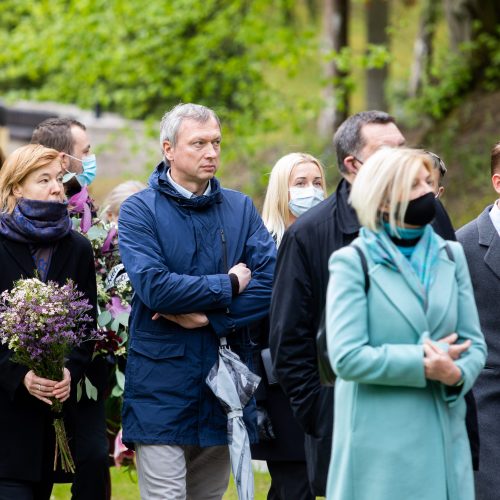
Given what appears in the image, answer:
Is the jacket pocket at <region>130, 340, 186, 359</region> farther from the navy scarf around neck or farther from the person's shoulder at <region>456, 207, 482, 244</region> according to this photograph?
the person's shoulder at <region>456, 207, 482, 244</region>

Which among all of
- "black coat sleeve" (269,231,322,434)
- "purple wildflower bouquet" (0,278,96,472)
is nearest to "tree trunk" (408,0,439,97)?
"purple wildflower bouquet" (0,278,96,472)

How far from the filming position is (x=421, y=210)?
4133 mm

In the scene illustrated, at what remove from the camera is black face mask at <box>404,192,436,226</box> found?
163 inches

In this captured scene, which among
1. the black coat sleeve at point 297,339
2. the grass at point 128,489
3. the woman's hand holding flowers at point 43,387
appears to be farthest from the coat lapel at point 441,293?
the grass at point 128,489

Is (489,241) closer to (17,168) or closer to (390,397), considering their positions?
(390,397)

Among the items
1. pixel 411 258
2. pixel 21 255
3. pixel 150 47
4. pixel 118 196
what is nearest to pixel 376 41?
pixel 150 47

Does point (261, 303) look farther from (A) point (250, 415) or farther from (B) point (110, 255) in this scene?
(B) point (110, 255)

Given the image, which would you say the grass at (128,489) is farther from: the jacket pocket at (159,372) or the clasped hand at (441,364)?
the clasped hand at (441,364)

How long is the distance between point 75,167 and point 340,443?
3.26 m

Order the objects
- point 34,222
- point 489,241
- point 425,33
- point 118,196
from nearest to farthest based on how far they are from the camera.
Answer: point 34,222
point 489,241
point 118,196
point 425,33

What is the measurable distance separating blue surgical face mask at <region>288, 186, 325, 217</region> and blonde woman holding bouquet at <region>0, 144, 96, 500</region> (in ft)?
4.01

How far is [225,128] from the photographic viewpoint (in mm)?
19375

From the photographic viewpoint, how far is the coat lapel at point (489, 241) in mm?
5883

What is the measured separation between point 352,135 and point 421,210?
36.3 inches
